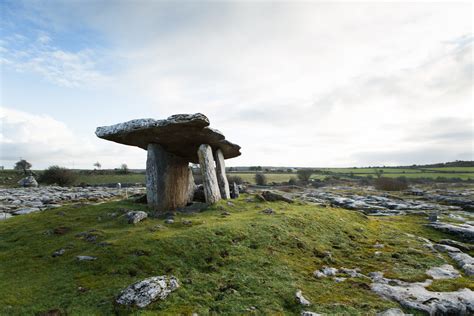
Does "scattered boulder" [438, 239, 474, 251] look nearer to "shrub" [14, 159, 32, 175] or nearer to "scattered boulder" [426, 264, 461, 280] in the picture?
"scattered boulder" [426, 264, 461, 280]

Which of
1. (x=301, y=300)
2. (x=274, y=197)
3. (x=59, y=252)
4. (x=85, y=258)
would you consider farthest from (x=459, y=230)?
(x=59, y=252)

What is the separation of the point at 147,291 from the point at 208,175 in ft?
30.5

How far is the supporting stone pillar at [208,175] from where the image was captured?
51.8 feet

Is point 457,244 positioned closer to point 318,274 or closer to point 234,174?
point 318,274

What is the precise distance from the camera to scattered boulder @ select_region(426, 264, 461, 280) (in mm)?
9000

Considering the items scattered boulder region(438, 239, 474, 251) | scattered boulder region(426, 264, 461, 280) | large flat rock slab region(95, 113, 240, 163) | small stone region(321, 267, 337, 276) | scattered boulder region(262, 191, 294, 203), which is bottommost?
scattered boulder region(438, 239, 474, 251)

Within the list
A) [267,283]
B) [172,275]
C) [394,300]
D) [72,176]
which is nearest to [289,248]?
[267,283]

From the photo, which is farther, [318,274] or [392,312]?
[318,274]

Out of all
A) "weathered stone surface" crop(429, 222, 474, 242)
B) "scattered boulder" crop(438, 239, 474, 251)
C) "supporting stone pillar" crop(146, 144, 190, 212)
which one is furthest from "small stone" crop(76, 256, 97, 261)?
"weathered stone surface" crop(429, 222, 474, 242)

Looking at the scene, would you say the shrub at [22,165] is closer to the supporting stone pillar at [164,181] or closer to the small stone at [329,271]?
the supporting stone pillar at [164,181]

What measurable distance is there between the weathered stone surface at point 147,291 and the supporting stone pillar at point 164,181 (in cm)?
788

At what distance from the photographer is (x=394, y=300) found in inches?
284

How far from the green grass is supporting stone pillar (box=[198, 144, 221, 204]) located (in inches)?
66.2

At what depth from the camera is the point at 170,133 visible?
48.4 feet
